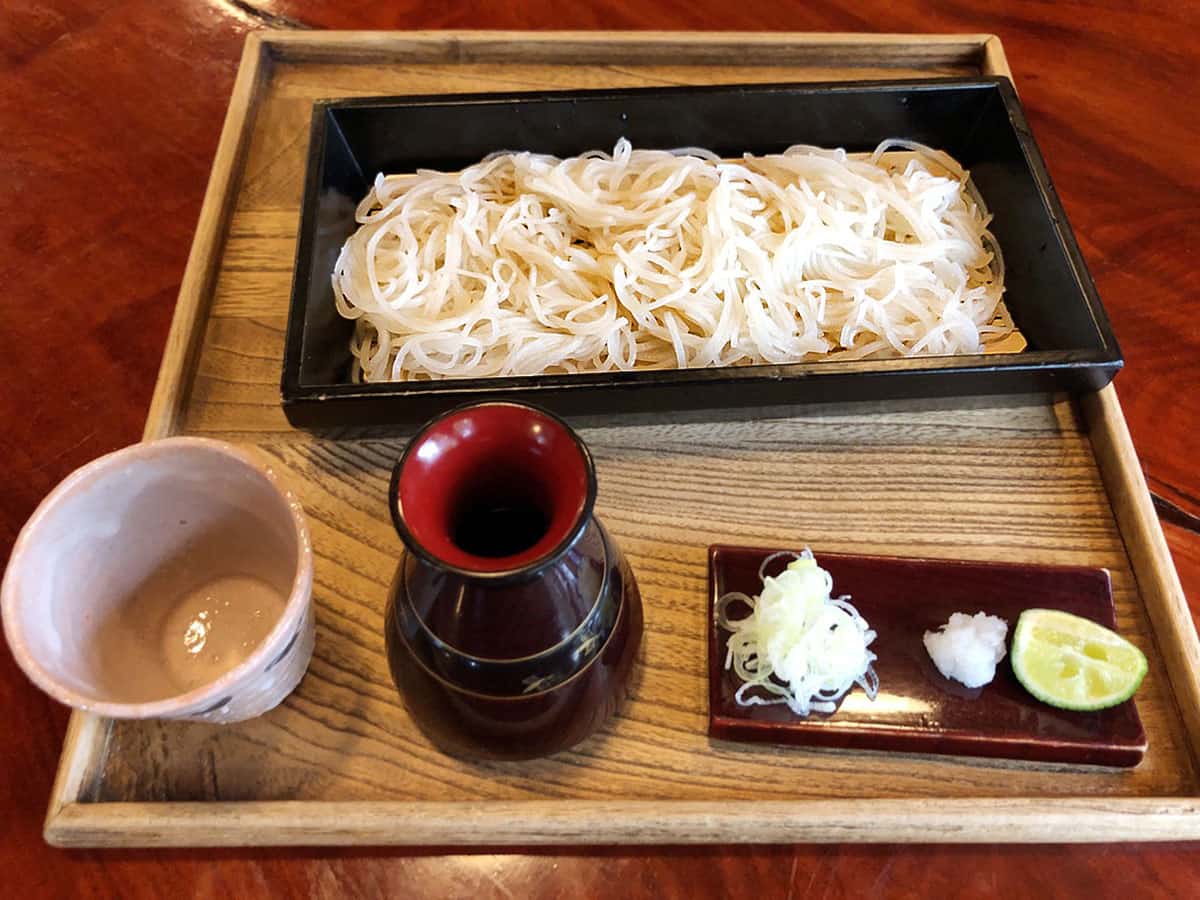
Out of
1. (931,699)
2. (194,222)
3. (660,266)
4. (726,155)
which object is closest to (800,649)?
(931,699)

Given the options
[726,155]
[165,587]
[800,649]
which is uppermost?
[726,155]

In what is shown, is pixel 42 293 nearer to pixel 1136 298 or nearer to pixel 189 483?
pixel 189 483

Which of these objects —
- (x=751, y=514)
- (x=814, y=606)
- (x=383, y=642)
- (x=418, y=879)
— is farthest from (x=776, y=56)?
(x=418, y=879)

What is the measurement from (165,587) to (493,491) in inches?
18.3

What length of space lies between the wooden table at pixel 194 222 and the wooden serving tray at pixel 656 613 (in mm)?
53

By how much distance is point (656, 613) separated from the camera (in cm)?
111

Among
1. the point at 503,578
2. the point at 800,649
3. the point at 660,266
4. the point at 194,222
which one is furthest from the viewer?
the point at 194,222

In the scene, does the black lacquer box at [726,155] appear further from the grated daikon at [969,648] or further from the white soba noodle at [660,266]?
the grated daikon at [969,648]

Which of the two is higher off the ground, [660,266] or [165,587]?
[660,266]

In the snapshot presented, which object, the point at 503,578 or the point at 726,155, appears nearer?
the point at 503,578

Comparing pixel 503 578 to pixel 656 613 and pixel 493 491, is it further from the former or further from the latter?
pixel 656 613

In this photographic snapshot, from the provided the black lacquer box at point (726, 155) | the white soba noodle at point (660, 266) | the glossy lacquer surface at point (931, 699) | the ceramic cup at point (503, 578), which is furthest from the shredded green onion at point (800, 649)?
the white soba noodle at point (660, 266)

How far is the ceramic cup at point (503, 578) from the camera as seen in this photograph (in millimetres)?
760

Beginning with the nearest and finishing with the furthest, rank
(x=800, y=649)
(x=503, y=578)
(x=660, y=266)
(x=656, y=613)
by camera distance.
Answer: (x=503, y=578)
(x=800, y=649)
(x=656, y=613)
(x=660, y=266)
